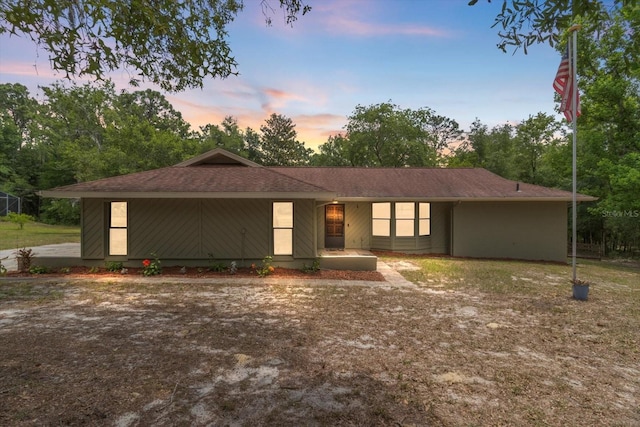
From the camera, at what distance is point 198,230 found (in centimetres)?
1002

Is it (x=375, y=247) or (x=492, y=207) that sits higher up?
(x=492, y=207)

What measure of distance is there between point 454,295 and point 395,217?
6.88 meters

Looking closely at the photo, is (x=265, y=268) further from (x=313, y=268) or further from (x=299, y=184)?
(x=299, y=184)

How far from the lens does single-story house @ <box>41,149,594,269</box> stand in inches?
387

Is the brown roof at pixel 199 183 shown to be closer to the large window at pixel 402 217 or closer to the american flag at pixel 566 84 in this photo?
the large window at pixel 402 217

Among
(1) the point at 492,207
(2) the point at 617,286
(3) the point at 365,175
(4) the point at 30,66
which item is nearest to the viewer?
(4) the point at 30,66

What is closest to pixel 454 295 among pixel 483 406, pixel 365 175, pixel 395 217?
pixel 483 406

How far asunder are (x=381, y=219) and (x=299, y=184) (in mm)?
5451

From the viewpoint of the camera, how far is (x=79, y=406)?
2.99m

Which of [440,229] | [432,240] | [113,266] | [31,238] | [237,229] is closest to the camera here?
[113,266]

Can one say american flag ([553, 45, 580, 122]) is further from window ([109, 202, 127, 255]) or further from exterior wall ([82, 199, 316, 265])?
window ([109, 202, 127, 255])

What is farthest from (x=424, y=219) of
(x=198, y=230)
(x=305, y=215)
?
(x=198, y=230)

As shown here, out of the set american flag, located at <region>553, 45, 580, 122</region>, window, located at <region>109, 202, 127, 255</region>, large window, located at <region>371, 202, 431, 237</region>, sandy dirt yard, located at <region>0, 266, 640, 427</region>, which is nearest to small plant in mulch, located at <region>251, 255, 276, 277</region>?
sandy dirt yard, located at <region>0, 266, 640, 427</region>

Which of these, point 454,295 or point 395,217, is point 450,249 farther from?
point 454,295
